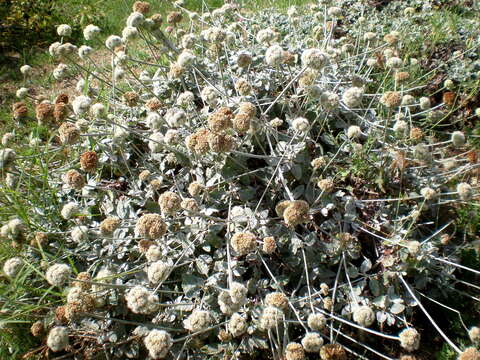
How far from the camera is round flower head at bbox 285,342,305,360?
Result: 1724 mm

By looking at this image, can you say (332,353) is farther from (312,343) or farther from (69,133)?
(69,133)

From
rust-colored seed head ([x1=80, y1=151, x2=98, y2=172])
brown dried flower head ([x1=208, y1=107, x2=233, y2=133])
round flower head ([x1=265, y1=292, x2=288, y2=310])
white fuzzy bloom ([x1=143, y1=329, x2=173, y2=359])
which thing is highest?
A: brown dried flower head ([x1=208, y1=107, x2=233, y2=133])

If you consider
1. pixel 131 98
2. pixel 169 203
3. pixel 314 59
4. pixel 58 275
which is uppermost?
pixel 314 59

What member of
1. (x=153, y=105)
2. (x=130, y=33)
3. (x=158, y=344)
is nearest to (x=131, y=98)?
(x=153, y=105)

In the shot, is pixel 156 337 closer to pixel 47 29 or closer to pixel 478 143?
pixel 478 143

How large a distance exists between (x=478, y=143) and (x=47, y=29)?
5970 millimetres

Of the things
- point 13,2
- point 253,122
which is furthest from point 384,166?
point 13,2

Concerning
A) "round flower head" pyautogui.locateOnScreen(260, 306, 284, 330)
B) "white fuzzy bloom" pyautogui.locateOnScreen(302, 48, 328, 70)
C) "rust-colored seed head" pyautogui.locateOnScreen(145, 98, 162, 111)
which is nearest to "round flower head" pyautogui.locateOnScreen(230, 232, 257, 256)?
"round flower head" pyautogui.locateOnScreen(260, 306, 284, 330)

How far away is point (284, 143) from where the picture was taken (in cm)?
248

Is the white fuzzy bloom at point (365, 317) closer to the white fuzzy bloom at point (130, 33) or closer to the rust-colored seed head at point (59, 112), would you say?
the rust-colored seed head at point (59, 112)

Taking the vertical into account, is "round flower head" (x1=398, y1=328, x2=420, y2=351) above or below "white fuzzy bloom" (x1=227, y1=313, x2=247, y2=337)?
above

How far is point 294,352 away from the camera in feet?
5.68

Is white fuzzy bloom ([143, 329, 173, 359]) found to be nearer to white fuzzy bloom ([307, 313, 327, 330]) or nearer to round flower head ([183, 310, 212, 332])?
round flower head ([183, 310, 212, 332])

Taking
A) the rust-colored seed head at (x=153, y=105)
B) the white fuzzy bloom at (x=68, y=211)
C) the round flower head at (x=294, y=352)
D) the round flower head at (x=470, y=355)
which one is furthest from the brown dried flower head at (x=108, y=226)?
the round flower head at (x=470, y=355)
